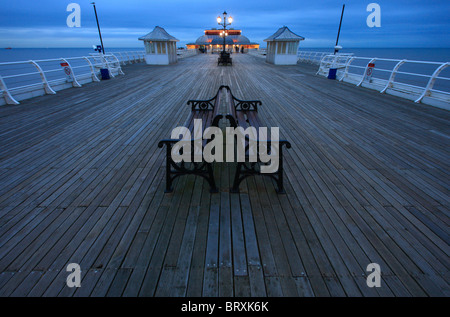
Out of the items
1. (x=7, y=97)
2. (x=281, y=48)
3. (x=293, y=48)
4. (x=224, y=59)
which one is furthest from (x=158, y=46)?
(x=7, y=97)

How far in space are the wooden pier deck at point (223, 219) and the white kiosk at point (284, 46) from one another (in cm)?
1543

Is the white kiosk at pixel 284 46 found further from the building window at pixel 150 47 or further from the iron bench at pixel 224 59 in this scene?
the building window at pixel 150 47

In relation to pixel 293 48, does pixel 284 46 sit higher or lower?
higher

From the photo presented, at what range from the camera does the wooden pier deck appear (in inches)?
70.9

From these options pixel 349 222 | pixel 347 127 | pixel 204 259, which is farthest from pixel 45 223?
pixel 347 127

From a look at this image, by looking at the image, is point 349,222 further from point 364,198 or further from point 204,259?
point 204,259

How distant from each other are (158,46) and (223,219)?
20.0 metres

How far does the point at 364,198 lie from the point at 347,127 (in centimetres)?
294

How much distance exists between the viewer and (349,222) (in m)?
2.40

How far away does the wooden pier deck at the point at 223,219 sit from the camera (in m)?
1.80

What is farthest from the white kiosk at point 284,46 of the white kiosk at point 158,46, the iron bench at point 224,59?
the white kiosk at point 158,46

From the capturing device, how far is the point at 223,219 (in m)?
2.46

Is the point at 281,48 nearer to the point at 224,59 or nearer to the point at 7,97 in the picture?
the point at 224,59

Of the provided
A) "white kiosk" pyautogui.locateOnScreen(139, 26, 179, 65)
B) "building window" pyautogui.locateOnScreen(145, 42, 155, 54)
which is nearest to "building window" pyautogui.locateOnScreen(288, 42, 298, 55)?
"white kiosk" pyautogui.locateOnScreen(139, 26, 179, 65)
